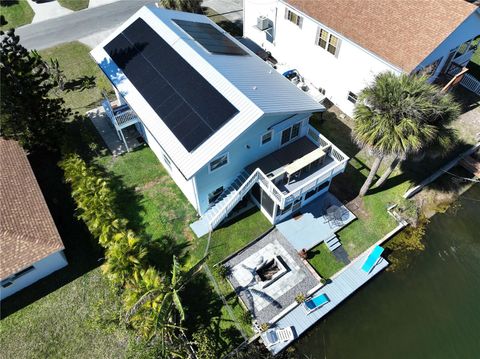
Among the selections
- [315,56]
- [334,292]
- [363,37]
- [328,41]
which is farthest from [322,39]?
[334,292]

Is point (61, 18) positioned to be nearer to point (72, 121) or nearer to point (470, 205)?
point (72, 121)

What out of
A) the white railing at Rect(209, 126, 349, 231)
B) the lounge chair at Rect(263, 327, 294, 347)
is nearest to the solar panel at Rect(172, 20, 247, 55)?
the white railing at Rect(209, 126, 349, 231)

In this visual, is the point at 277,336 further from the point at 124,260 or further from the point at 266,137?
the point at 266,137

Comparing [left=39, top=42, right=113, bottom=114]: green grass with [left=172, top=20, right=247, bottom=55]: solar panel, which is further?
[left=39, top=42, right=113, bottom=114]: green grass

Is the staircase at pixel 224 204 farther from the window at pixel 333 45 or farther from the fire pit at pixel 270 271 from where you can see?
the window at pixel 333 45

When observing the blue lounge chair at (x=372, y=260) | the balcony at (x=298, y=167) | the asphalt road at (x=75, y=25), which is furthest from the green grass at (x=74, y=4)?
the blue lounge chair at (x=372, y=260)

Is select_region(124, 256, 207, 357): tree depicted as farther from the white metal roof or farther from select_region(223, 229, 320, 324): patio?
the white metal roof
